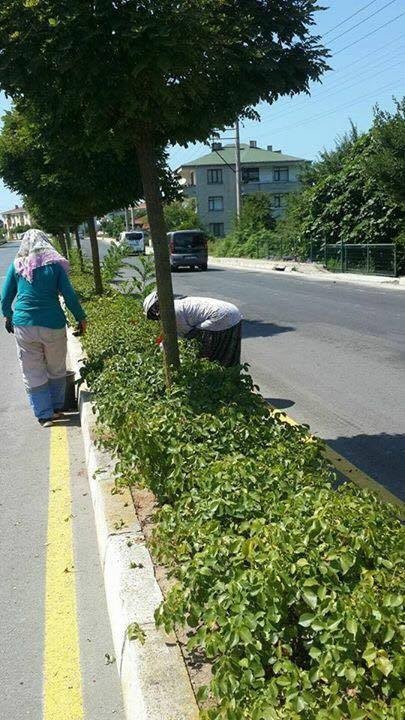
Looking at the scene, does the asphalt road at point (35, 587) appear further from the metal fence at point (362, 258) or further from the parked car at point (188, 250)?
the parked car at point (188, 250)

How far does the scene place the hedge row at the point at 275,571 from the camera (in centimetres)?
190

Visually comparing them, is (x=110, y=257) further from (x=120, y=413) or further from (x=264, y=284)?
(x=120, y=413)

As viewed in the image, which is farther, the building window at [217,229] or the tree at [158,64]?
the building window at [217,229]

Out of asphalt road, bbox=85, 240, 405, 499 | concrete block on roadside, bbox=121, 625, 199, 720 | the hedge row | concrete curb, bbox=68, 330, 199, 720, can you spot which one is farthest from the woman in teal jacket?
concrete block on roadside, bbox=121, 625, 199, 720

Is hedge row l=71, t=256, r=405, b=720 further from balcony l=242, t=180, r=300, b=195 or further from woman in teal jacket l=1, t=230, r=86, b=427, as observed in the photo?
balcony l=242, t=180, r=300, b=195

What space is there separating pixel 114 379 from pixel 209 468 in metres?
2.21

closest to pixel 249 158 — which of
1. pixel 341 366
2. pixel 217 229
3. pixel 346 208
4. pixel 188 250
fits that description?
pixel 217 229

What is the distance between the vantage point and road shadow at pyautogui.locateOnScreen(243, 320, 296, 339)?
1266 centimetres

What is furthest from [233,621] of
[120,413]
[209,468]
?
[120,413]

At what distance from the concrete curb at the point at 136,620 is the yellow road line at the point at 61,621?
214 mm

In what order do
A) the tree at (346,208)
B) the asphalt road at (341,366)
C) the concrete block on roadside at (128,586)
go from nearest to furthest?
the concrete block on roadside at (128,586) → the asphalt road at (341,366) → the tree at (346,208)

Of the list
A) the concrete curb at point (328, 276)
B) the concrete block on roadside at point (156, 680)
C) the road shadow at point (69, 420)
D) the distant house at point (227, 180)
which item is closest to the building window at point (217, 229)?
the distant house at point (227, 180)

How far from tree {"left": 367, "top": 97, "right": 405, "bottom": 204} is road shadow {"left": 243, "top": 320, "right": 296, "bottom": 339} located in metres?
10.4

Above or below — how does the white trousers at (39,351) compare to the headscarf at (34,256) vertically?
below
